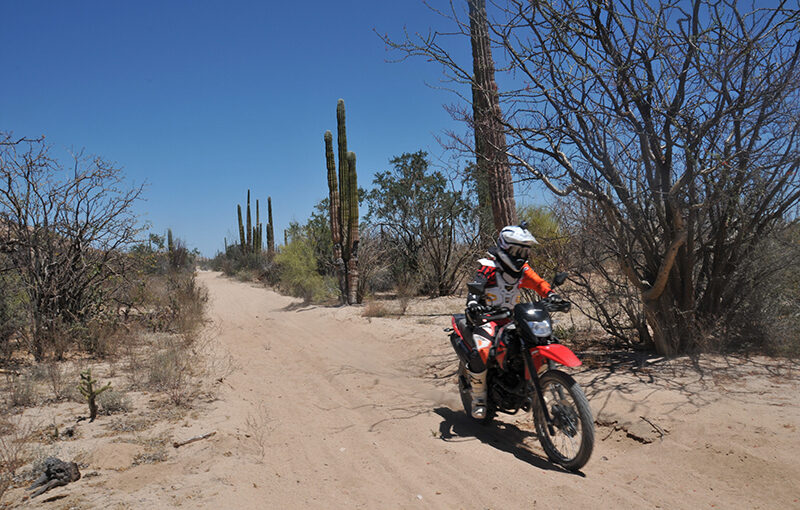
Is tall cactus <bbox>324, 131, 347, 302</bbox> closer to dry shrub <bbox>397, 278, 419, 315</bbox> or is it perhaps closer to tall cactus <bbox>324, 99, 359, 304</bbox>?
tall cactus <bbox>324, 99, 359, 304</bbox>

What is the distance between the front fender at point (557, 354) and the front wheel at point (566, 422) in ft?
0.48

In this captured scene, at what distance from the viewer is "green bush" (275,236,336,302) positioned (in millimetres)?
17984

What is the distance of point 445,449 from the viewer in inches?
166

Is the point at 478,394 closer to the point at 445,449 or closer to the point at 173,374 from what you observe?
the point at 445,449

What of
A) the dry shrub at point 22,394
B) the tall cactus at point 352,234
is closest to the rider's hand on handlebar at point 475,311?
the dry shrub at point 22,394

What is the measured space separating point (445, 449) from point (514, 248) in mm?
1848

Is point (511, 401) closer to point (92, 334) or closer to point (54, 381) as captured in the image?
point (54, 381)

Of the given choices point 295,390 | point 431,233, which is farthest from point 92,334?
point 431,233

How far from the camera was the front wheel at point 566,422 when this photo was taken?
3477 millimetres

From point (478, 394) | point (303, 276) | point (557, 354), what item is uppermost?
point (303, 276)

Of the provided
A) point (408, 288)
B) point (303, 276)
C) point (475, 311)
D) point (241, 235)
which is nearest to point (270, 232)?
point (241, 235)

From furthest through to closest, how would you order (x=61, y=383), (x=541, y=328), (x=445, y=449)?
(x=61, y=383)
(x=445, y=449)
(x=541, y=328)

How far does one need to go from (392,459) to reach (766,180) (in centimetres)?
545

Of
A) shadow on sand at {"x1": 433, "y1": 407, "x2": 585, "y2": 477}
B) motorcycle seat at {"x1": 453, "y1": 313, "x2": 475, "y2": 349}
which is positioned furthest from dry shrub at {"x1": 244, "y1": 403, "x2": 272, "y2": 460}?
motorcycle seat at {"x1": 453, "y1": 313, "x2": 475, "y2": 349}
